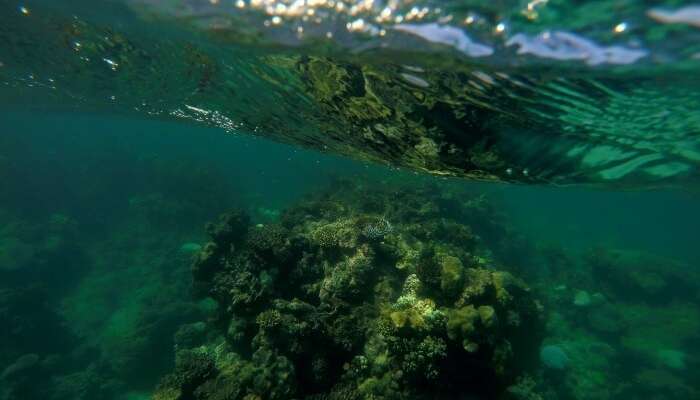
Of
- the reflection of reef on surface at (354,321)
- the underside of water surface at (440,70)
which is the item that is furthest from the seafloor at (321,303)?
the underside of water surface at (440,70)

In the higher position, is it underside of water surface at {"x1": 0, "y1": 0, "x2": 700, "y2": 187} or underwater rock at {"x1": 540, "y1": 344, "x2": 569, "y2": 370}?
underside of water surface at {"x1": 0, "y1": 0, "x2": 700, "y2": 187}

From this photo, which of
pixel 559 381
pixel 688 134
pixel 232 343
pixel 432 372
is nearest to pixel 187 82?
pixel 232 343

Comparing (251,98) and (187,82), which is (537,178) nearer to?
(251,98)

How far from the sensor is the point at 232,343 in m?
10.3

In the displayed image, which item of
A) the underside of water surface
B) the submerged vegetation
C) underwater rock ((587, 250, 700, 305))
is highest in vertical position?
the underside of water surface

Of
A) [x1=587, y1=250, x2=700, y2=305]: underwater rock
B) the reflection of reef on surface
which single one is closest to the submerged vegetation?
the reflection of reef on surface

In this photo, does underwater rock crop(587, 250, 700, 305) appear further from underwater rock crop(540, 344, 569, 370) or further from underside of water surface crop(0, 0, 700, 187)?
underwater rock crop(540, 344, 569, 370)

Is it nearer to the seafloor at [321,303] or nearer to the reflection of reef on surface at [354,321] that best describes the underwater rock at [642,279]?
the seafloor at [321,303]

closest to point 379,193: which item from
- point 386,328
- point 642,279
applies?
point 386,328

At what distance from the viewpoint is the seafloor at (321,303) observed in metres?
8.02

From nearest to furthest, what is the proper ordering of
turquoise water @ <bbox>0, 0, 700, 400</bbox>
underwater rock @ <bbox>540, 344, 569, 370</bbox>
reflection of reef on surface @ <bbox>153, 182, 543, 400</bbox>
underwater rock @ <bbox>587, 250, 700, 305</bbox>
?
turquoise water @ <bbox>0, 0, 700, 400</bbox> < reflection of reef on surface @ <bbox>153, 182, 543, 400</bbox> < underwater rock @ <bbox>540, 344, 569, 370</bbox> < underwater rock @ <bbox>587, 250, 700, 305</bbox>

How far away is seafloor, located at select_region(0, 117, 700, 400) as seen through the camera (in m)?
8.02

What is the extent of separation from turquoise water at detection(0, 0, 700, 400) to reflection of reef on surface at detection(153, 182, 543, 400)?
0.05m

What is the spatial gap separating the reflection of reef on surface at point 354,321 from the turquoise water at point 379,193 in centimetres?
5
